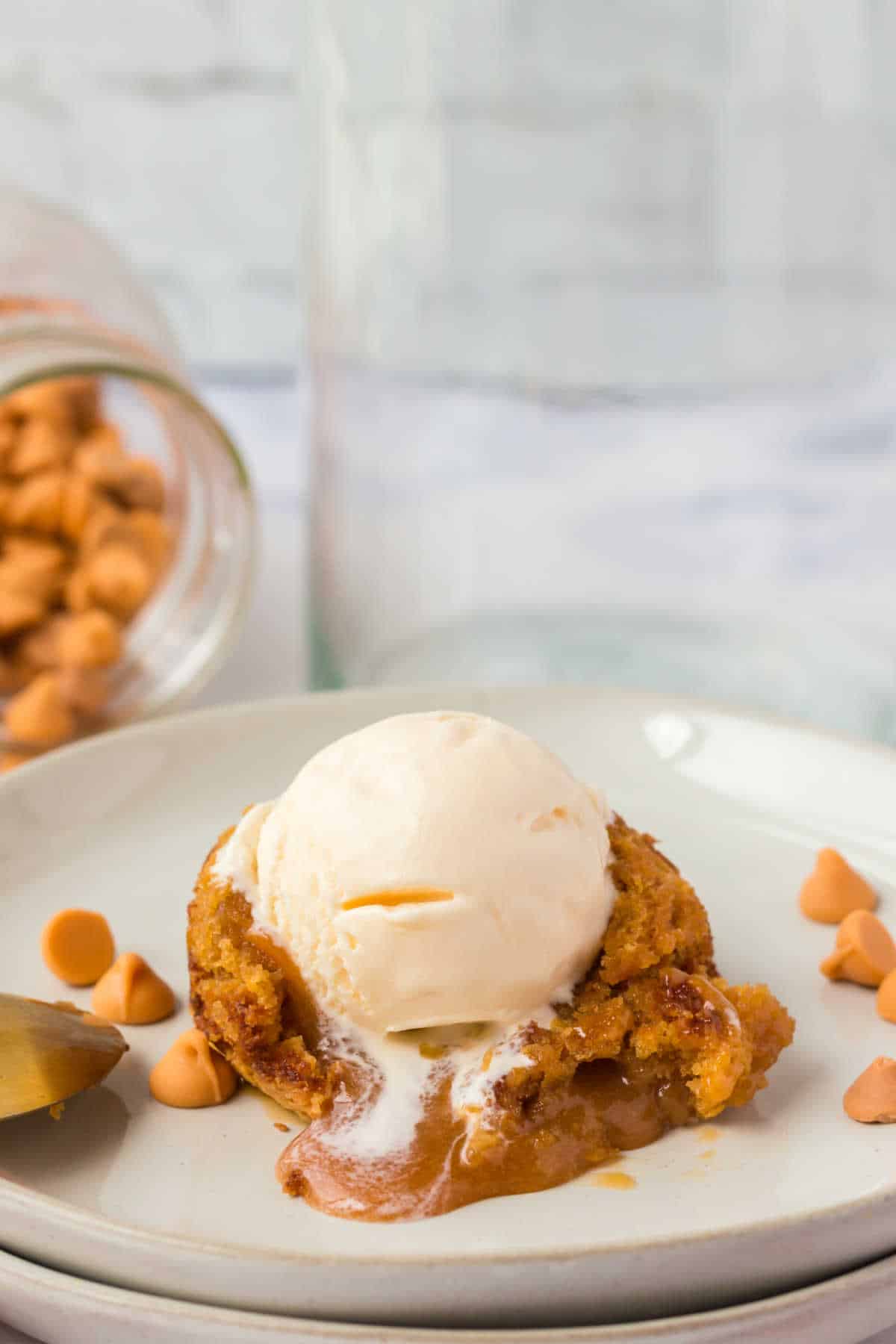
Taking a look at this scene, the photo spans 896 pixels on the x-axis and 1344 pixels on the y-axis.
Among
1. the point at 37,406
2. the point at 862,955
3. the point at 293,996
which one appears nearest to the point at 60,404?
the point at 37,406

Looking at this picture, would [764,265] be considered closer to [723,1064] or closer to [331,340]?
[331,340]

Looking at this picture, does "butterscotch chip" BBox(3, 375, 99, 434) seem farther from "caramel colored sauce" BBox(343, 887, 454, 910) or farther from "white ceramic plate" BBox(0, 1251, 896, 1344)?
"white ceramic plate" BBox(0, 1251, 896, 1344)

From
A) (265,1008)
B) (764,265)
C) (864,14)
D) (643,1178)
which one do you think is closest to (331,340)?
(764,265)

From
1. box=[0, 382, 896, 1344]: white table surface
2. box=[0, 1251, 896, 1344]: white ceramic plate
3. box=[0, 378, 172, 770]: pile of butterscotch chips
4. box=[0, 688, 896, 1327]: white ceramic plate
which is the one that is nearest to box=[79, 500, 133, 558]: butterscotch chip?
box=[0, 378, 172, 770]: pile of butterscotch chips

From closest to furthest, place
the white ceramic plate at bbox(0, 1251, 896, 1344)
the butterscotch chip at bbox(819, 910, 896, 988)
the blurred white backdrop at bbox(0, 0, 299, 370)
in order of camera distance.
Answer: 1. the white ceramic plate at bbox(0, 1251, 896, 1344)
2. the butterscotch chip at bbox(819, 910, 896, 988)
3. the blurred white backdrop at bbox(0, 0, 299, 370)

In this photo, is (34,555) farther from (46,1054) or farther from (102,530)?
(46,1054)

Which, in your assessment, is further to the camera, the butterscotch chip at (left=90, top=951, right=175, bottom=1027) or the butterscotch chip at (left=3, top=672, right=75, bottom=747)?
the butterscotch chip at (left=3, top=672, right=75, bottom=747)

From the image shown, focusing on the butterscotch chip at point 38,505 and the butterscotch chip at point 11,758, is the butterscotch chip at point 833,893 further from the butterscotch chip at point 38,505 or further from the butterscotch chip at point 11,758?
the butterscotch chip at point 38,505

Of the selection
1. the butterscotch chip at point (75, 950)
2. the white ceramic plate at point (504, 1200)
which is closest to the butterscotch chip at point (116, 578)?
the white ceramic plate at point (504, 1200)
